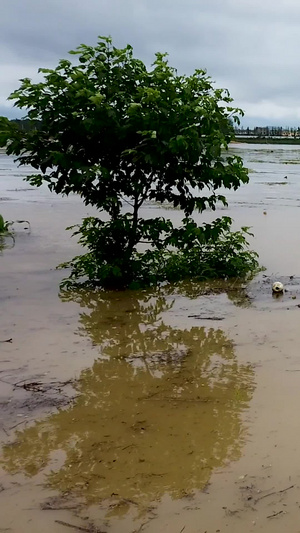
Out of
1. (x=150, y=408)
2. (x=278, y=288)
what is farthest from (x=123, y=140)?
(x=150, y=408)

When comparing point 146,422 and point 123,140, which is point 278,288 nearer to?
point 123,140

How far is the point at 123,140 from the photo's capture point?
6.94 m

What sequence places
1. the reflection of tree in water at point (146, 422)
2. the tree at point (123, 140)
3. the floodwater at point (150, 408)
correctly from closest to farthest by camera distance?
the floodwater at point (150, 408) → the reflection of tree in water at point (146, 422) → the tree at point (123, 140)

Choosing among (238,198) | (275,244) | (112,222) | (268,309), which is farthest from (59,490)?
→ (238,198)

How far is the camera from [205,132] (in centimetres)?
677

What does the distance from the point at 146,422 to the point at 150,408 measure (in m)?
0.22

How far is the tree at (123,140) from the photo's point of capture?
6.59 meters

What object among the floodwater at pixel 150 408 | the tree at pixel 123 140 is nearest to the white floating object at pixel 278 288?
the floodwater at pixel 150 408

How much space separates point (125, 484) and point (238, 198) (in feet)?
54.8

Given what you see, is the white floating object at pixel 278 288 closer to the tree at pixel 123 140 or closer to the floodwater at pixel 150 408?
the floodwater at pixel 150 408

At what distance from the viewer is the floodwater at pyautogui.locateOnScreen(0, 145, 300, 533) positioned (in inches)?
109

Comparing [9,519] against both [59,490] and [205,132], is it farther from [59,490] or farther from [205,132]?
[205,132]

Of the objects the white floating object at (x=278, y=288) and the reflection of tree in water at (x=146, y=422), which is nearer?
the reflection of tree in water at (x=146, y=422)

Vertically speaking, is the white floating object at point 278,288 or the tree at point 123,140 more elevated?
the tree at point 123,140
